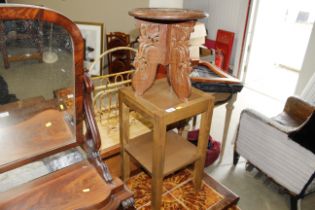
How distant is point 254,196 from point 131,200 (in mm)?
1370

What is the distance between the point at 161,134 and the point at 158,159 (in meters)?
0.16

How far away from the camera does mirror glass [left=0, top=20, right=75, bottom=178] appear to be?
0.86m

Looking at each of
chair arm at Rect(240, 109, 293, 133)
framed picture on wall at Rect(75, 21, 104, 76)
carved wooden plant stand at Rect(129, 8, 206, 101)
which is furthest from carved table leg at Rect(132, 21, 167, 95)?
framed picture on wall at Rect(75, 21, 104, 76)

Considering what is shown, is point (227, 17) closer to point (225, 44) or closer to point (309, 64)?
point (225, 44)

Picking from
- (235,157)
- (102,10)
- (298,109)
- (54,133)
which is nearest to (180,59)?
(54,133)

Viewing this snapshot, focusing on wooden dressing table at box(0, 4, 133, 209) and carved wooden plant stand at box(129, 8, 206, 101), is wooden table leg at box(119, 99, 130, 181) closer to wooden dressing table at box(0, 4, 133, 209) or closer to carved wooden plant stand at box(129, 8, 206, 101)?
carved wooden plant stand at box(129, 8, 206, 101)

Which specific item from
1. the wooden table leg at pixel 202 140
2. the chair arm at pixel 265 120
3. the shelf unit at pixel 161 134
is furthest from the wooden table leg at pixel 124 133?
the chair arm at pixel 265 120

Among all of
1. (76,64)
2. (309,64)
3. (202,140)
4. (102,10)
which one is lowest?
(202,140)

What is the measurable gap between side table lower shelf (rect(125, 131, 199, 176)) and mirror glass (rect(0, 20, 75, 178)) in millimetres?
588

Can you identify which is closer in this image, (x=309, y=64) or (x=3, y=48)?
(x=3, y=48)

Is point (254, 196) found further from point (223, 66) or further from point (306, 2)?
point (306, 2)

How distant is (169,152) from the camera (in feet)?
5.32

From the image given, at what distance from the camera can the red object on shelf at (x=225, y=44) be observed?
410 cm

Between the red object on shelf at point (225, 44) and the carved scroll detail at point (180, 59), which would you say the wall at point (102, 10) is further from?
the carved scroll detail at point (180, 59)
